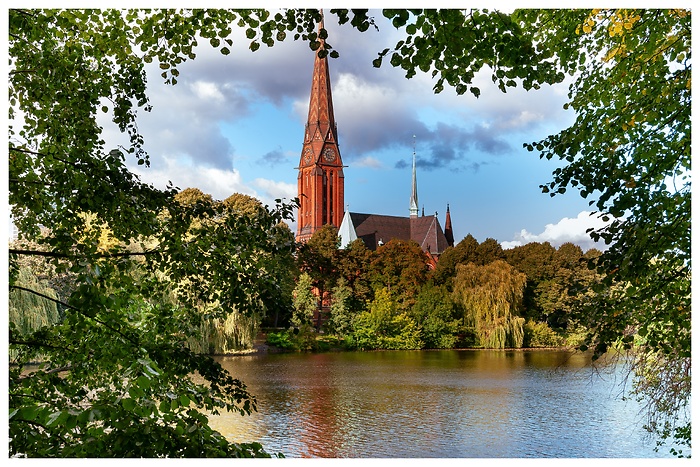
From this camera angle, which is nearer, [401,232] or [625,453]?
[625,453]

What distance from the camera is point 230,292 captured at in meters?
3.54

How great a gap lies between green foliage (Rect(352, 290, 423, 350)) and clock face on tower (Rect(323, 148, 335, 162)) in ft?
70.3

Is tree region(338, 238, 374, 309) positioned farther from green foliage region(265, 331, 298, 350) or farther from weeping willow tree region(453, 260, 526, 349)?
green foliage region(265, 331, 298, 350)

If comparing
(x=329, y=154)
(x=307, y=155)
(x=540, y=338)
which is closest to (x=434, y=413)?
(x=540, y=338)

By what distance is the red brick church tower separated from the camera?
45344 mm

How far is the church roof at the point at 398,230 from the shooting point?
149 ft

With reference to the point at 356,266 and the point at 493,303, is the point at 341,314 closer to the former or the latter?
the point at 356,266

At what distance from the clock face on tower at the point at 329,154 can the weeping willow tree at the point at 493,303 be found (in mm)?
20498

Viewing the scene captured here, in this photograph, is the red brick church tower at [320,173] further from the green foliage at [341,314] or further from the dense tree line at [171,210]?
the dense tree line at [171,210]

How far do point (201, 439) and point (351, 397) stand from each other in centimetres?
1164

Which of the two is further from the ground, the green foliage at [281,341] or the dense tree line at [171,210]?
the dense tree line at [171,210]

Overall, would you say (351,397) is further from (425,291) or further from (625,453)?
(425,291)

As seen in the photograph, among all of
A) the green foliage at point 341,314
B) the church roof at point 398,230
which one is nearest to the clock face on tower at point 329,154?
the church roof at point 398,230

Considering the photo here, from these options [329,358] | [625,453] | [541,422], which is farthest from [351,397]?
[329,358]
